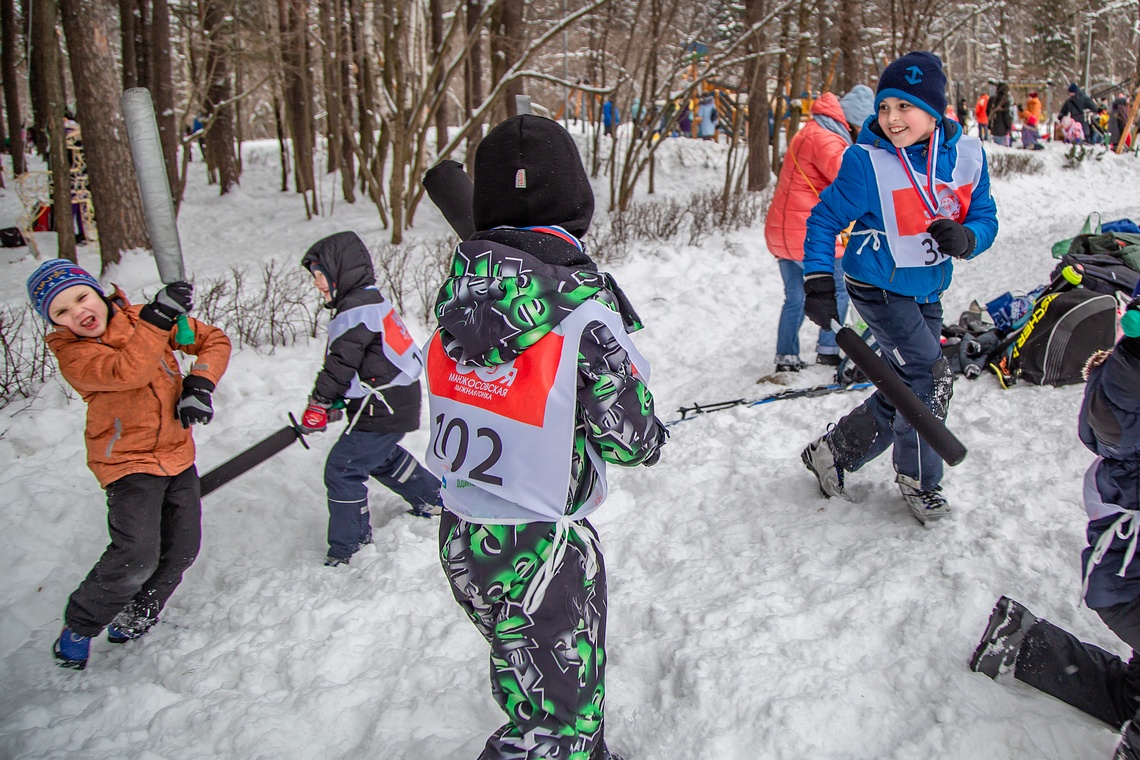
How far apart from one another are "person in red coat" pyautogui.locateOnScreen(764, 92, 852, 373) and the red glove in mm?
3077

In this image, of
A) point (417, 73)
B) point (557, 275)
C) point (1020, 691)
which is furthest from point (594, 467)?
point (417, 73)

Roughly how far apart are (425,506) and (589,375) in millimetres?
2478

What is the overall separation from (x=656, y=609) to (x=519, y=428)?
1416mm

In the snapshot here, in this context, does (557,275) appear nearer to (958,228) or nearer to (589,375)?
(589,375)

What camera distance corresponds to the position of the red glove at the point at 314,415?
11.4ft

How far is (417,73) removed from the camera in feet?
30.5

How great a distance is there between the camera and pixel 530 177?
1.77 m

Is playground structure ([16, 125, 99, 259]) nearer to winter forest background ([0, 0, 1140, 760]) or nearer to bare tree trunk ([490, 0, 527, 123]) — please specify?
winter forest background ([0, 0, 1140, 760])

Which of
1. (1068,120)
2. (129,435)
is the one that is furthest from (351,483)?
(1068,120)

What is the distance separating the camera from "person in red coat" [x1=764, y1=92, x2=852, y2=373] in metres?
4.84

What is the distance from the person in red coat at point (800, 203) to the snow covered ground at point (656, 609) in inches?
35.3

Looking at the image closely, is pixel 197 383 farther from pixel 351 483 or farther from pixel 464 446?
pixel 464 446

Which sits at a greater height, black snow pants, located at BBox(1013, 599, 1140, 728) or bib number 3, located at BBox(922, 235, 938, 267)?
bib number 3, located at BBox(922, 235, 938, 267)

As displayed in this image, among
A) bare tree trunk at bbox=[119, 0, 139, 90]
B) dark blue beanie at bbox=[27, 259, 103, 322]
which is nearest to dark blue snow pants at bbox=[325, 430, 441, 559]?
dark blue beanie at bbox=[27, 259, 103, 322]
